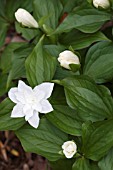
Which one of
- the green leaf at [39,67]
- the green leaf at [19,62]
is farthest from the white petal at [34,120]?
the green leaf at [19,62]

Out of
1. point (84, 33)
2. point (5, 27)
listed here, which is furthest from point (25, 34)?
point (84, 33)

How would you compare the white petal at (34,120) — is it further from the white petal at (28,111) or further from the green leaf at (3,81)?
the green leaf at (3,81)

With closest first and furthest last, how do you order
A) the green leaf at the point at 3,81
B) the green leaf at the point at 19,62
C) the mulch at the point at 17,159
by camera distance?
the green leaf at the point at 19,62 < the green leaf at the point at 3,81 < the mulch at the point at 17,159

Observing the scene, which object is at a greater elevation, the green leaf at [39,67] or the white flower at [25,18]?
the white flower at [25,18]

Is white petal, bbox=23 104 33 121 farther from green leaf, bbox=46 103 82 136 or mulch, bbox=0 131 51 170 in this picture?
mulch, bbox=0 131 51 170

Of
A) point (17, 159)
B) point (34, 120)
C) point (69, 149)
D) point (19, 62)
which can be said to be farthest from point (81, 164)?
point (17, 159)

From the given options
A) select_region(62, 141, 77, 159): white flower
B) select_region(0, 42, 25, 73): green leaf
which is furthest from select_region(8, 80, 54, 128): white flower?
select_region(0, 42, 25, 73): green leaf

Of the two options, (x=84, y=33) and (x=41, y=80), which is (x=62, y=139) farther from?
(x=84, y=33)

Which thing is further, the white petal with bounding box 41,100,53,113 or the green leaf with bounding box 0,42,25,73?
the green leaf with bounding box 0,42,25,73
